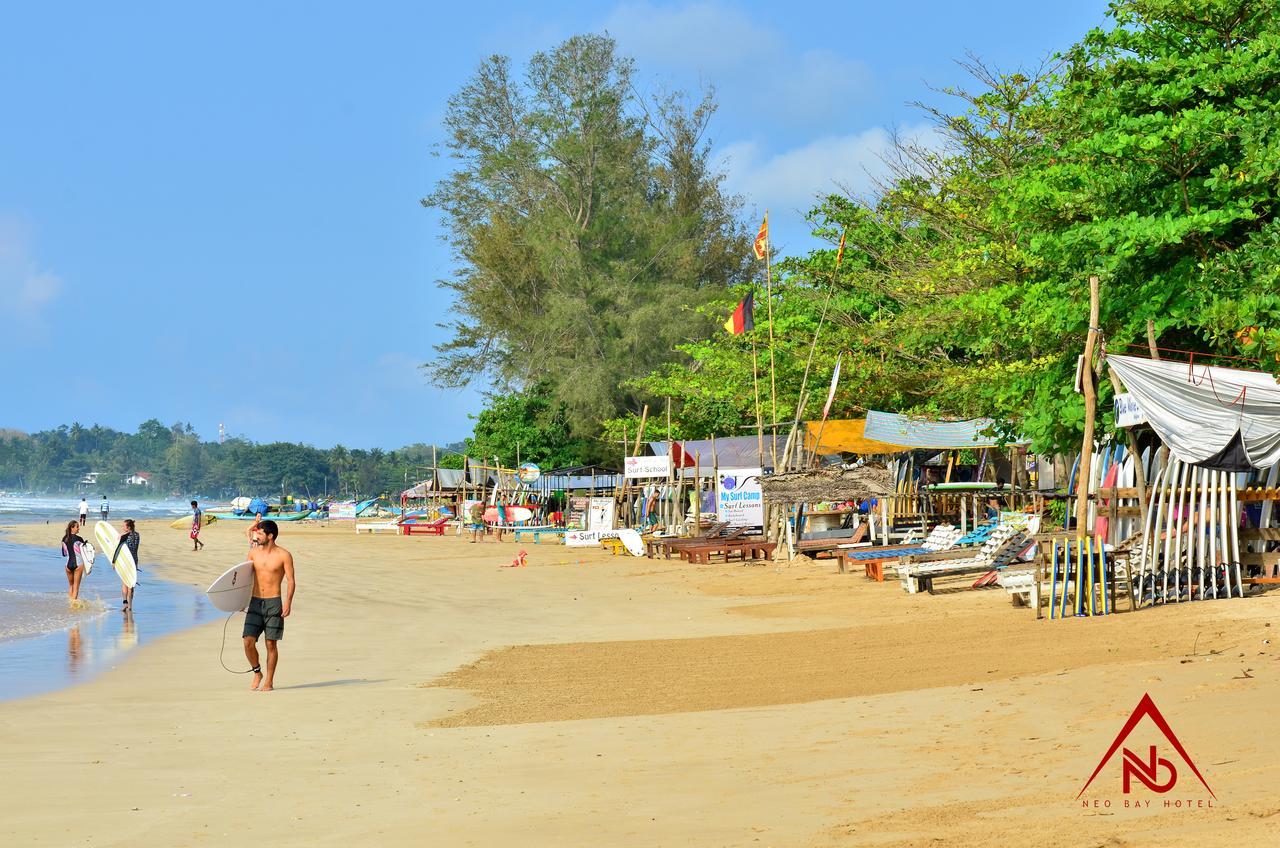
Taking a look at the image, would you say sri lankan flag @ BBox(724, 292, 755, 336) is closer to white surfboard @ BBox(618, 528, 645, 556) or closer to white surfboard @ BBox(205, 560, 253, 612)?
white surfboard @ BBox(618, 528, 645, 556)

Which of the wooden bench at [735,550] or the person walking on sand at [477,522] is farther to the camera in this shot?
the person walking on sand at [477,522]

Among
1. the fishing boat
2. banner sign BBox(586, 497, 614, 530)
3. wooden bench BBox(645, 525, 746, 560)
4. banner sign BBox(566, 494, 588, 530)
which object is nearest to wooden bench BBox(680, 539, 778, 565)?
wooden bench BBox(645, 525, 746, 560)

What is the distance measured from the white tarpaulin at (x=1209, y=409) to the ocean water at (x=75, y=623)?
10544 mm

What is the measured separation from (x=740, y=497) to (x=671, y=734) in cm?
2106

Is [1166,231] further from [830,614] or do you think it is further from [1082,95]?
[830,614]

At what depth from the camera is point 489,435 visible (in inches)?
1981

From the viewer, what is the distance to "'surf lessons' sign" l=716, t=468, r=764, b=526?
2894 centimetres

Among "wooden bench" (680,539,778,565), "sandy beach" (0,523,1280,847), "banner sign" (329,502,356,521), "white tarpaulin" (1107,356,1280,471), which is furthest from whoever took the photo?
"banner sign" (329,502,356,521)

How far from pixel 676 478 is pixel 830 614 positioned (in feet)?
60.8

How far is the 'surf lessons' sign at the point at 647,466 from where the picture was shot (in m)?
32.7

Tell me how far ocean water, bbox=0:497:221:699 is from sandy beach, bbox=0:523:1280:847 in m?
0.56

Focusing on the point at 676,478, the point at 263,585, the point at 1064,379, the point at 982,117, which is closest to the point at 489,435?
the point at 676,478

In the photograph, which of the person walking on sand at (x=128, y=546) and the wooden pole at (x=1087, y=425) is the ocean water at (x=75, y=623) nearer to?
the person walking on sand at (x=128, y=546)

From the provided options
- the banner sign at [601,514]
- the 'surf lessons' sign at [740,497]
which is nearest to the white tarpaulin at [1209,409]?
the 'surf lessons' sign at [740,497]
